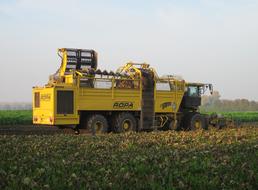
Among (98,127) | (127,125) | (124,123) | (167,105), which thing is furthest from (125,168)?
(167,105)

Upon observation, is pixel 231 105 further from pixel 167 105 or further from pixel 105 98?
pixel 105 98

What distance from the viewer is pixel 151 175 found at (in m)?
7.05

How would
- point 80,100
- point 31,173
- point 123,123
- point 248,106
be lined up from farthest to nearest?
point 248,106, point 123,123, point 80,100, point 31,173

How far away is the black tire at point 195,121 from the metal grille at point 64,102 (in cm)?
664

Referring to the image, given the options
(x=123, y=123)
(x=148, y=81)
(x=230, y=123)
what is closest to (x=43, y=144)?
(x=123, y=123)

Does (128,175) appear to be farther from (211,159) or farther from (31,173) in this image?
(211,159)

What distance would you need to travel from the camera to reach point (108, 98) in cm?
1862

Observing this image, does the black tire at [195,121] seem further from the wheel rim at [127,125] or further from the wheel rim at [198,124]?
the wheel rim at [127,125]

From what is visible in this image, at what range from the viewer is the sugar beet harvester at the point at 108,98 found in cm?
1783

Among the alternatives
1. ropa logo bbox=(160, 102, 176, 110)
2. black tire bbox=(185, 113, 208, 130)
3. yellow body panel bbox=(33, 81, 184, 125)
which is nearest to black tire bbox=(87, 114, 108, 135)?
yellow body panel bbox=(33, 81, 184, 125)

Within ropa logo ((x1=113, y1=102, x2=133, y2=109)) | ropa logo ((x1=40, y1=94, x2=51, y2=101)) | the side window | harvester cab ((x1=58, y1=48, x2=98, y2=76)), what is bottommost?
ropa logo ((x1=113, y1=102, x2=133, y2=109))

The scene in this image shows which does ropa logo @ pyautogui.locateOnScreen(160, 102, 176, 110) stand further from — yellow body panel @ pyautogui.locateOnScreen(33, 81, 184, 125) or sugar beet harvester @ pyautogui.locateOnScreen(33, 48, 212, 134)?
yellow body panel @ pyautogui.locateOnScreen(33, 81, 184, 125)

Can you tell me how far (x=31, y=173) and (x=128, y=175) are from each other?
1.57 metres

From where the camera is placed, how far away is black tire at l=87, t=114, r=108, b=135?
18234mm
